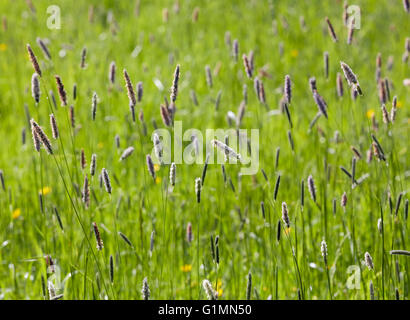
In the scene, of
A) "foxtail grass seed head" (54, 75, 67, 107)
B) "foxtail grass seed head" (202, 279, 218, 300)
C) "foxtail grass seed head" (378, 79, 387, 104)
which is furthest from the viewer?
"foxtail grass seed head" (378, 79, 387, 104)

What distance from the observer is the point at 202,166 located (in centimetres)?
319

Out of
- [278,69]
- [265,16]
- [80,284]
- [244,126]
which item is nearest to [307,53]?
[278,69]

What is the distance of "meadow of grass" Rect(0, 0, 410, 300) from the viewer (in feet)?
6.89

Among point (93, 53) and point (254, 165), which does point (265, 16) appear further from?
point (254, 165)

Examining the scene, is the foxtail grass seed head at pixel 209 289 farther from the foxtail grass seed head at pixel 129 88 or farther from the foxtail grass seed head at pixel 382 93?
the foxtail grass seed head at pixel 382 93

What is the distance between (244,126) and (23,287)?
5.68 ft

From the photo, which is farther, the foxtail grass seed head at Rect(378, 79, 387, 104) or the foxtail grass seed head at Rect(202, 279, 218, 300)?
the foxtail grass seed head at Rect(378, 79, 387, 104)

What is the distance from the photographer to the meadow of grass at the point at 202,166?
2.10 metres

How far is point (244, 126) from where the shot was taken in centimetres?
359

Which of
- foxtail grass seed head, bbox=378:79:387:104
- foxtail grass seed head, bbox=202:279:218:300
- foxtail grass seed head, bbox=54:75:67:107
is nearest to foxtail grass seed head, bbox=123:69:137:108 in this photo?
foxtail grass seed head, bbox=54:75:67:107

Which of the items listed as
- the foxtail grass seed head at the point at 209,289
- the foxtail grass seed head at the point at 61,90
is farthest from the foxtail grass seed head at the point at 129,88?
the foxtail grass seed head at the point at 209,289

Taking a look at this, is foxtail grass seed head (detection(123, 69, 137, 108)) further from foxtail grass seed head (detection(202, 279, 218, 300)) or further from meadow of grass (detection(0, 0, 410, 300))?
foxtail grass seed head (detection(202, 279, 218, 300))

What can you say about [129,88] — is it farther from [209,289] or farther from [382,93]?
[382,93]

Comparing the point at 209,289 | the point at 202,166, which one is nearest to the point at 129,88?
the point at 209,289
